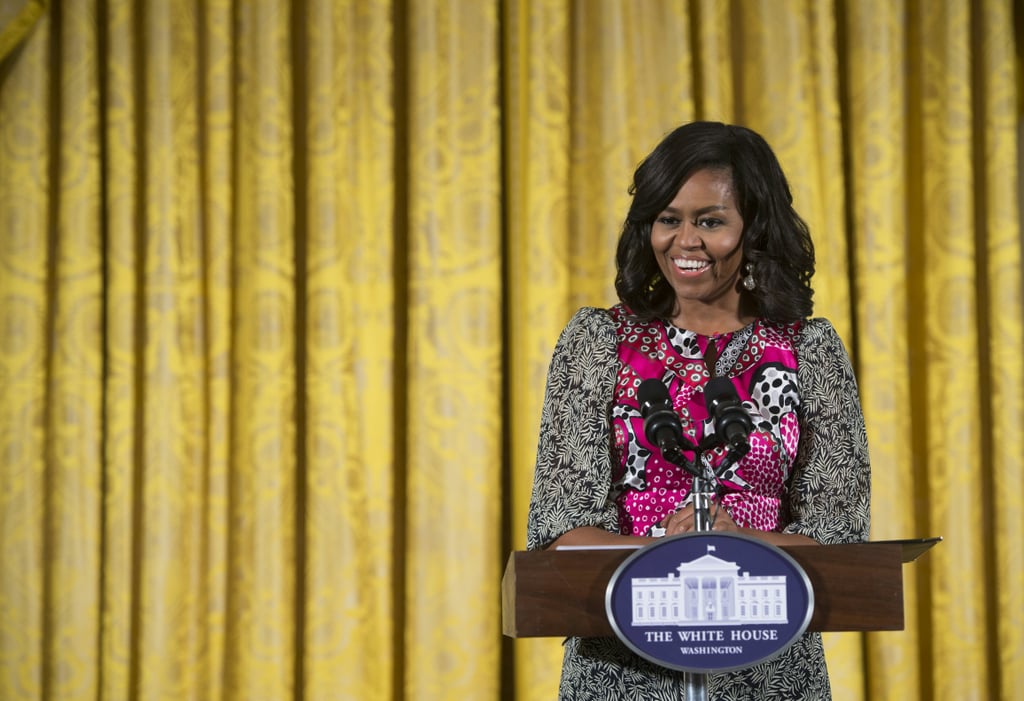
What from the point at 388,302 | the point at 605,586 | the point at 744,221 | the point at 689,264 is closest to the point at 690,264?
the point at 689,264

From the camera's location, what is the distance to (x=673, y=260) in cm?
205

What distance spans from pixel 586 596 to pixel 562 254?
2286 mm

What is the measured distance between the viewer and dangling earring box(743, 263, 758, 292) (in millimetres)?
2102

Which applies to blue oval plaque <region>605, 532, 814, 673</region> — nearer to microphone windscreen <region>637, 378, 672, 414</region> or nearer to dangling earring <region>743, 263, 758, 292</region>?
microphone windscreen <region>637, 378, 672, 414</region>

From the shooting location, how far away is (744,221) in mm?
2076

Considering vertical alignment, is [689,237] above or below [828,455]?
above

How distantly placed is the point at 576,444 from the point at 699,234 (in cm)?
42

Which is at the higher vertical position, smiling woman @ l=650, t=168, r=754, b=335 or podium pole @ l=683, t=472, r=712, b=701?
smiling woman @ l=650, t=168, r=754, b=335

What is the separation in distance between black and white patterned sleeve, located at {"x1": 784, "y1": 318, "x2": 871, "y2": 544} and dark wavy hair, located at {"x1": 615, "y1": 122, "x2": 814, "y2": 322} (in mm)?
99

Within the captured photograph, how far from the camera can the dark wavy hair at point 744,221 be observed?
2.05m

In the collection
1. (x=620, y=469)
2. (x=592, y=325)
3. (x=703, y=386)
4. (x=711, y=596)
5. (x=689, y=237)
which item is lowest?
(x=711, y=596)

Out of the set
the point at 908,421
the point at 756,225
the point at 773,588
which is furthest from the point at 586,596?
the point at 908,421

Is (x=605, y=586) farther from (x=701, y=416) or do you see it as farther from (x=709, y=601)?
(x=701, y=416)

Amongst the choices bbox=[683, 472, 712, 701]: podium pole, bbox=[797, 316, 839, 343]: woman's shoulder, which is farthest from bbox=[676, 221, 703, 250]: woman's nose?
bbox=[683, 472, 712, 701]: podium pole
